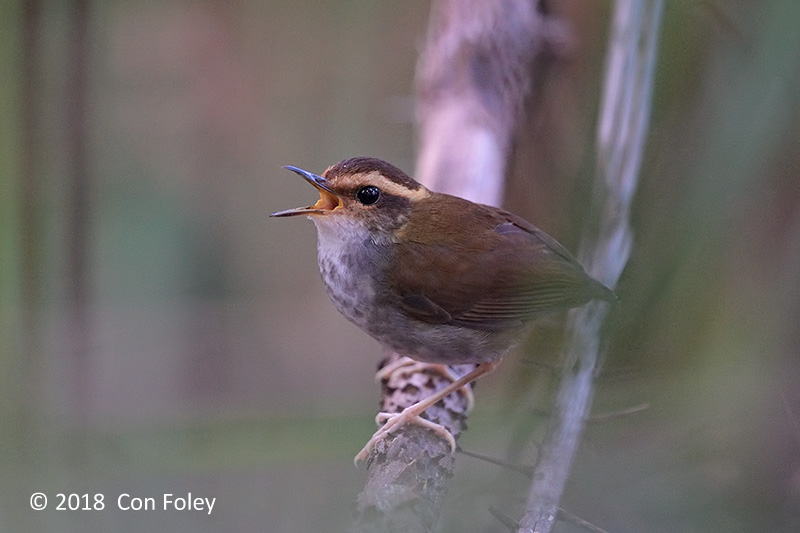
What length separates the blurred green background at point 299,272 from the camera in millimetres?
1315

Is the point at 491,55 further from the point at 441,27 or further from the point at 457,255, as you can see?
the point at 457,255

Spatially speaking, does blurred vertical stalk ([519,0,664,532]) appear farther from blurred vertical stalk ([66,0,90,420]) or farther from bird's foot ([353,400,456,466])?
blurred vertical stalk ([66,0,90,420])

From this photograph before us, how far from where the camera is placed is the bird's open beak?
9.15 feet

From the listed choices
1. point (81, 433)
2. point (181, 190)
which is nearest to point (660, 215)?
point (81, 433)

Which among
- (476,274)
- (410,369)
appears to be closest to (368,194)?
(476,274)

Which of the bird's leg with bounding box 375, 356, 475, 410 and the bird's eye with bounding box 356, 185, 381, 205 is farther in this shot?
the bird's leg with bounding box 375, 356, 475, 410

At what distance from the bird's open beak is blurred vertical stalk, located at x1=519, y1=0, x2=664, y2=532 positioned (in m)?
1.05

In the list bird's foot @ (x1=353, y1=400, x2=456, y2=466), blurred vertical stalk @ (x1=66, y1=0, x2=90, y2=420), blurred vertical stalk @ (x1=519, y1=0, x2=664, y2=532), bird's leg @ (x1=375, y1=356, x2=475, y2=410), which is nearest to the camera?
blurred vertical stalk @ (x1=519, y1=0, x2=664, y2=532)

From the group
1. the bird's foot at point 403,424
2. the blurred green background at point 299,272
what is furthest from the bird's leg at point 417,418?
the blurred green background at point 299,272

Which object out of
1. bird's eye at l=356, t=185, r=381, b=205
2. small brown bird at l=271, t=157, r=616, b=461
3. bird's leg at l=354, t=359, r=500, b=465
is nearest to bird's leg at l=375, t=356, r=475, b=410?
bird's leg at l=354, t=359, r=500, b=465

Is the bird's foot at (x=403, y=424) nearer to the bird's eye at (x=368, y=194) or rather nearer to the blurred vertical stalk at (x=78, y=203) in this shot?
the bird's eye at (x=368, y=194)

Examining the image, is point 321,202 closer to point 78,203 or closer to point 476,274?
point 476,274

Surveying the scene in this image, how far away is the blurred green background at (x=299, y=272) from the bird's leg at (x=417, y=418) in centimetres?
11

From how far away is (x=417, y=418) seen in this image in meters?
2.75
